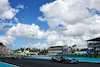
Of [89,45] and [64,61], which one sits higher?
[89,45]

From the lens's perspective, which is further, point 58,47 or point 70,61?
point 58,47

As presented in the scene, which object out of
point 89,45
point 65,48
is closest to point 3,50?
point 65,48

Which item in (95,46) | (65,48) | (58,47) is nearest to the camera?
(95,46)

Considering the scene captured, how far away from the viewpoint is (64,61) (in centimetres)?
2617

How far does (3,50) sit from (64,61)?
14095 centimetres

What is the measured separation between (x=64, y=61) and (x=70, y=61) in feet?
6.82

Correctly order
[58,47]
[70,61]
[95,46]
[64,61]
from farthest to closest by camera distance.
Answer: [58,47] < [95,46] < [64,61] < [70,61]

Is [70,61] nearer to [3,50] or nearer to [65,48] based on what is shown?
[65,48]

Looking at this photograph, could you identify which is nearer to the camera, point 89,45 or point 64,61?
point 64,61

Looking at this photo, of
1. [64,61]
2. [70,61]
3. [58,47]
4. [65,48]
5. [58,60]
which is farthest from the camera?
[58,47]

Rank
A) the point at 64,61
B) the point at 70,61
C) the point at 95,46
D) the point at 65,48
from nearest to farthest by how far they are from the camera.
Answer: the point at 70,61, the point at 64,61, the point at 95,46, the point at 65,48

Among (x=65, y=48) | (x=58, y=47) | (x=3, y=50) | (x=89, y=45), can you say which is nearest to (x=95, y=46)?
(x=89, y=45)

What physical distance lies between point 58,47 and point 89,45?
8230 cm

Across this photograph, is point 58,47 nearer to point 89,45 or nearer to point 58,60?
Answer: point 89,45
